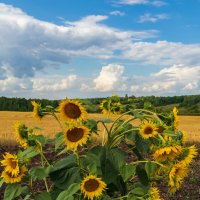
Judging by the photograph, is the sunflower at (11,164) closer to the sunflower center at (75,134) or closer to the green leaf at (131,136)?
the sunflower center at (75,134)

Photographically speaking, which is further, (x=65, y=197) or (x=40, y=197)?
(x=40, y=197)

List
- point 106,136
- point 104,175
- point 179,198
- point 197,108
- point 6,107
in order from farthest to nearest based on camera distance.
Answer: point 197,108 → point 6,107 → point 179,198 → point 106,136 → point 104,175

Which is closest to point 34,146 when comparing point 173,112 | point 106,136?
point 106,136

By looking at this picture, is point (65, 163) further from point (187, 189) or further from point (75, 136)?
point (187, 189)

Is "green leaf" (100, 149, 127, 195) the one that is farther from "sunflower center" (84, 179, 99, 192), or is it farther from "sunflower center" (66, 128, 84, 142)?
"sunflower center" (66, 128, 84, 142)

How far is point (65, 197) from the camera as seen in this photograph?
134 inches

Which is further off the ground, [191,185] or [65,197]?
[65,197]

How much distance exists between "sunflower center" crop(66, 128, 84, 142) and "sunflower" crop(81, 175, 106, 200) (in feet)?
1.02

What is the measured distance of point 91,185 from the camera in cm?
342

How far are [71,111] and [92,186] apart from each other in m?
0.60

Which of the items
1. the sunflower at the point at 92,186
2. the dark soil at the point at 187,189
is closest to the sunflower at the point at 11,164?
the sunflower at the point at 92,186

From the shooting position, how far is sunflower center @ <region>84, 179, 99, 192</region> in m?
3.40

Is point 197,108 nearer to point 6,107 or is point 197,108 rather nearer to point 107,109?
point 6,107

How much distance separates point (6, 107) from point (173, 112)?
4651 centimetres
